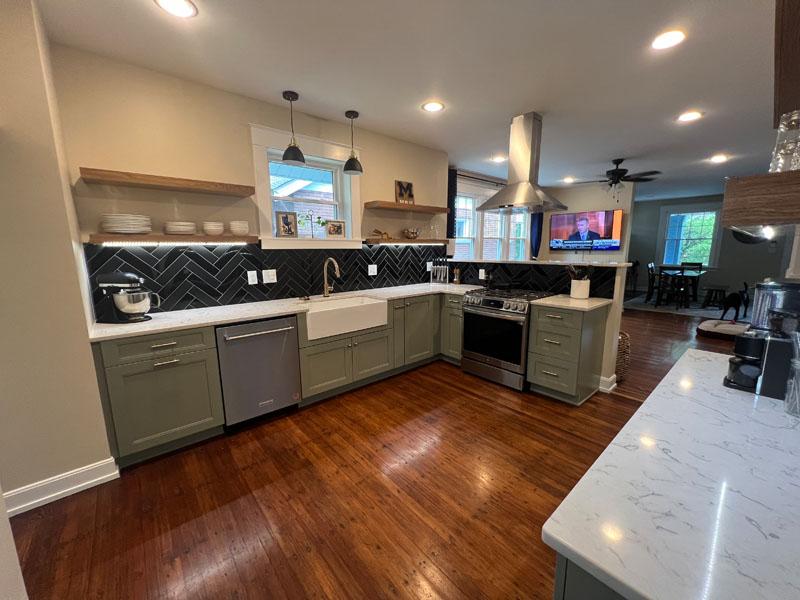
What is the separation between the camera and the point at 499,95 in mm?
2682

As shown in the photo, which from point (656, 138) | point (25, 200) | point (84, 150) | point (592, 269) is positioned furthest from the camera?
point (656, 138)

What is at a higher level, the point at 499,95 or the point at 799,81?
the point at 499,95

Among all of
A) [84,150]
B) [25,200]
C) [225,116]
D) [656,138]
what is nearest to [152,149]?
[84,150]

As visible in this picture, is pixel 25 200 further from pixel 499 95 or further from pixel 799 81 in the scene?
pixel 499 95

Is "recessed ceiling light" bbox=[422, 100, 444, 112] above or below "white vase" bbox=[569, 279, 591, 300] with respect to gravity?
above

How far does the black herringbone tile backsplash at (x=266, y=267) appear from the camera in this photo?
2424mm

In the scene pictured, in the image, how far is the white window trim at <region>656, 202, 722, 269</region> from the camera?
7817mm

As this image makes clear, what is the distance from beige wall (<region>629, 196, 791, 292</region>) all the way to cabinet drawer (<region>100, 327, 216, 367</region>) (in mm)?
9856

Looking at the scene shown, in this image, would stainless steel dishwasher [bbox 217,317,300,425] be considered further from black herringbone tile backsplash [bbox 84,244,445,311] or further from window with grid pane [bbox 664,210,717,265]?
window with grid pane [bbox 664,210,717,265]

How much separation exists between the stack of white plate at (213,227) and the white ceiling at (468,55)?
41.7 inches

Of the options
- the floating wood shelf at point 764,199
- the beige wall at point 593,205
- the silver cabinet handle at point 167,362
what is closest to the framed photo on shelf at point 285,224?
the silver cabinet handle at point 167,362

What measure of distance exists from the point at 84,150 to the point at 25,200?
0.74 metres

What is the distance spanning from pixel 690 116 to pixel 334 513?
4.38 m

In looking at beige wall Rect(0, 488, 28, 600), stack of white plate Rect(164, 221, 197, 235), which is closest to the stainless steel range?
stack of white plate Rect(164, 221, 197, 235)
